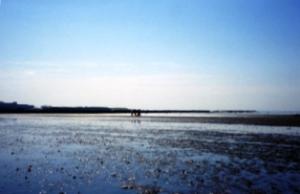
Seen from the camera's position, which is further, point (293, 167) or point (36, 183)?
point (293, 167)

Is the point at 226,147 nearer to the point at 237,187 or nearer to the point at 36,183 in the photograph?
the point at 237,187

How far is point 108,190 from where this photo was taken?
48.2 feet

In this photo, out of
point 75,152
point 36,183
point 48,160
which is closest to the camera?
point 36,183

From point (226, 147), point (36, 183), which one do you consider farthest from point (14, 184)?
point (226, 147)

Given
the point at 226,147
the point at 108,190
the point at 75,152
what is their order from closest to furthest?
the point at 108,190
the point at 75,152
the point at 226,147

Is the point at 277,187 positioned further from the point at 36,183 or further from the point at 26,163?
the point at 26,163

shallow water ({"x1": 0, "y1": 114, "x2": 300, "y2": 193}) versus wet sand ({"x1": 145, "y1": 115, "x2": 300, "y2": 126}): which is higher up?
wet sand ({"x1": 145, "y1": 115, "x2": 300, "y2": 126})

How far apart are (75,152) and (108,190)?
13.0m

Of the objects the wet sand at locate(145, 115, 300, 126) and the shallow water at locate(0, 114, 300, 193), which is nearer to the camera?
the shallow water at locate(0, 114, 300, 193)

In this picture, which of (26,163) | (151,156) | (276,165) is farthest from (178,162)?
(26,163)

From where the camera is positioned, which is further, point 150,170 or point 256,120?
point 256,120

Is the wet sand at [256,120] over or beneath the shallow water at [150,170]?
over

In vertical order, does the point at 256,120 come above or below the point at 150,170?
above

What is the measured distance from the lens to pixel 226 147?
100 ft
